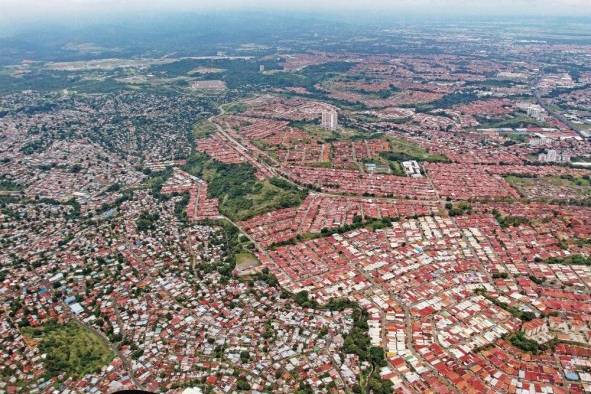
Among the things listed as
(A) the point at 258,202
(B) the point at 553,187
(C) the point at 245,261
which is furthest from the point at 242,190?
(B) the point at 553,187

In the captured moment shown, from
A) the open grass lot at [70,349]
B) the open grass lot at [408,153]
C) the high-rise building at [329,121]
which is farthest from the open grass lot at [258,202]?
the high-rise building at [329,121]

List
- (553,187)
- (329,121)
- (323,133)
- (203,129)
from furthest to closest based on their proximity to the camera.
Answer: (203,129), (329,121), (323,133), (553,187)

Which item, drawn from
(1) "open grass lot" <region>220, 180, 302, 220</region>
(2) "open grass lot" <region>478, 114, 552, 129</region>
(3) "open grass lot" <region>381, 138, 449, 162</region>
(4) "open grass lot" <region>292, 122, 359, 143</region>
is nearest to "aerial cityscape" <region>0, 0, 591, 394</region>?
(1) "open grass lot" <region>220, 180, 302, 220</region>

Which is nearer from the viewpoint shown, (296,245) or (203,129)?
(296,245)

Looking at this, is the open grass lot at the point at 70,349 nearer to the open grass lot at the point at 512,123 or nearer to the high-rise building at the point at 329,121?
the high-rise building at the point at 329,121

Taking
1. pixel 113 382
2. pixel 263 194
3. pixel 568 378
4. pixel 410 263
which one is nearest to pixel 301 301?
pixel 410 263

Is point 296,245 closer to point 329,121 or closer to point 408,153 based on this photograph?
point 408,153
